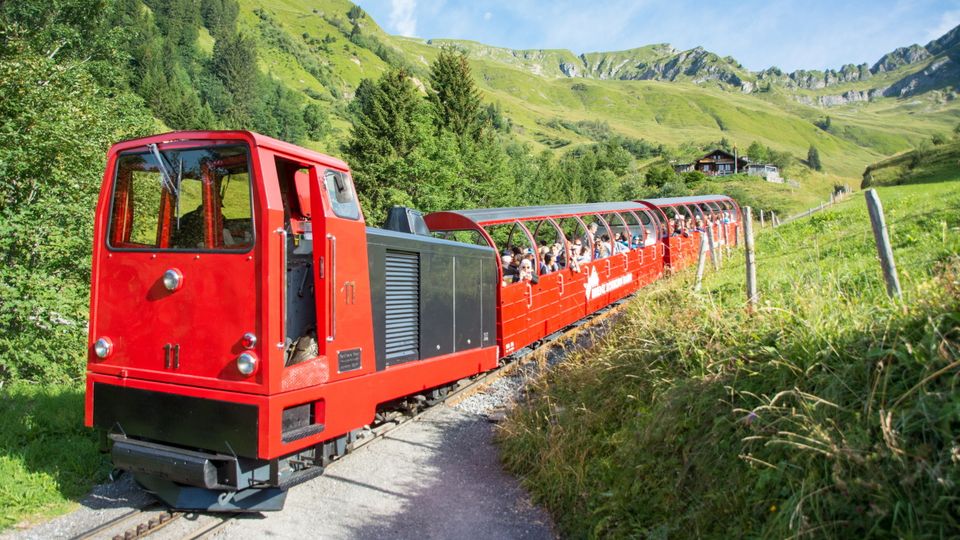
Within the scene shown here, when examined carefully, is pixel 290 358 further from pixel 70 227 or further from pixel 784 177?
pixel 784 177

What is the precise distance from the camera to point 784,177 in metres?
98.3

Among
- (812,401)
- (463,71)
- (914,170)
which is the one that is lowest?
(812,401)

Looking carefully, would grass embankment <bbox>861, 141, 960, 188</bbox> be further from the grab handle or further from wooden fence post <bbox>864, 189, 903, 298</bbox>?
the grab handle

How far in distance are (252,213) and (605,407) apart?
12.6ft

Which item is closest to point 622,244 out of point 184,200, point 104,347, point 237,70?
point 184,200

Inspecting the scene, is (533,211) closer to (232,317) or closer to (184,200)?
(184,200)

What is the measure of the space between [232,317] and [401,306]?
2021mm

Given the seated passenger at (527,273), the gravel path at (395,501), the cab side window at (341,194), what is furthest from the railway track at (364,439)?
the cab side window at (341,194)

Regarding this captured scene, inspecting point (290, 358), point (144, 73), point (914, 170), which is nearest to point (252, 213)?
point (290, 358)

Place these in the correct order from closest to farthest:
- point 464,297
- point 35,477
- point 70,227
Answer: point 35,477, point 464,297, point 70,227

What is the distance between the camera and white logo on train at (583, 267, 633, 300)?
1316 cm

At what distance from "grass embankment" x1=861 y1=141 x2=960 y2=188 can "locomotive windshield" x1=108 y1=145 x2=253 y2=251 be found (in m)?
46.6

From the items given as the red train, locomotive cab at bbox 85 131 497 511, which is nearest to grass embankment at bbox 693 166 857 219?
the red train

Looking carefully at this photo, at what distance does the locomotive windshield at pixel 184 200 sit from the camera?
15.9ft
